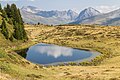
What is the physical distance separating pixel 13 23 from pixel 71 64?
69.9m

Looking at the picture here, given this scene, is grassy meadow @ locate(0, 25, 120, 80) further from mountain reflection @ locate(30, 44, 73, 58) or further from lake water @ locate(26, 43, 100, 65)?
mountain reflection @ locate(30, 44, 73, 58)

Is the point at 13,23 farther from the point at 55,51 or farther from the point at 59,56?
the point at 59,56

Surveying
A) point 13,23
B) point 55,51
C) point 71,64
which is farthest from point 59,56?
point 13,23

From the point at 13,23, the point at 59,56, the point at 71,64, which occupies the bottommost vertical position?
the point at 59,56

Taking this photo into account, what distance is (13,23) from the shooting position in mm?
135125

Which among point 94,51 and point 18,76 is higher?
point 18,76

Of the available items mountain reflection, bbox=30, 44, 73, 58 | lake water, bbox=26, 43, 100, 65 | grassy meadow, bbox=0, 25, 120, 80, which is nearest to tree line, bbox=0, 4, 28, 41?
grassy meadow, bbox=0, 25, 120, 80

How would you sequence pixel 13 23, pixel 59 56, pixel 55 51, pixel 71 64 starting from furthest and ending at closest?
pixel 13 23, pixel 55 51, pixel 59 56, pixel 71 64

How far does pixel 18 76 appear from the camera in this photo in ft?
103

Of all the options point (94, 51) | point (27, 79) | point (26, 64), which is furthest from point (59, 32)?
point (27, 79)

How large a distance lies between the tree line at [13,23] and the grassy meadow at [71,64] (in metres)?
2.97

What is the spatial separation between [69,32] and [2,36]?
4898cm

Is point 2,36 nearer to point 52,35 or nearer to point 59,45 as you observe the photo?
point 59,45

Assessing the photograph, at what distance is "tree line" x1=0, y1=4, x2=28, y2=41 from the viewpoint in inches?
4483
